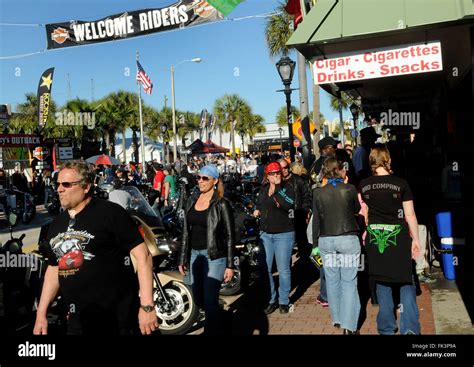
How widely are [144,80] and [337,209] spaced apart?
25.6 m

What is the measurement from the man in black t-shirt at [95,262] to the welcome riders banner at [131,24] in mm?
9122

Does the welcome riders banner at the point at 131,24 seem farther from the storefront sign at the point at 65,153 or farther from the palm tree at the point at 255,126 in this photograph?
the palm tree at the point at 255,126

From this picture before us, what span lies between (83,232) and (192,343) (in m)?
1.99

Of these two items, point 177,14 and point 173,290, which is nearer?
point 173,290

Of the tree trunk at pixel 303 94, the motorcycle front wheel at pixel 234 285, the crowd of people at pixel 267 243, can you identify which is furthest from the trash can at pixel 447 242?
the tree trunk at pixel 303 94

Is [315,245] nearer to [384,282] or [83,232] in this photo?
[384,282]

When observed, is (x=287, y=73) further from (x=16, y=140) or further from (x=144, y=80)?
(x=16, y=140)

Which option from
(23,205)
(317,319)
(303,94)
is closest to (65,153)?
(23,205)

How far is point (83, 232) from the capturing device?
3479mm

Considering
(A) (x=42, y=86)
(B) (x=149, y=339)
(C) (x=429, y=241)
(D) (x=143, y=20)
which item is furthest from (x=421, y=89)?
(A) (x=42, y=86)

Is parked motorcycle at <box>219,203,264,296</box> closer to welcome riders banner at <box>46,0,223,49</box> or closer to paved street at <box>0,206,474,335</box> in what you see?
paved street at <box>0,206,474,335</box>

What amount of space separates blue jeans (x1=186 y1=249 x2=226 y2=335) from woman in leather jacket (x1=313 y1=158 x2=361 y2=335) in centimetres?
114

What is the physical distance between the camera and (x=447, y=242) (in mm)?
7094

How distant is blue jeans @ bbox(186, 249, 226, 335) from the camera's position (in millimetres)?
4848
